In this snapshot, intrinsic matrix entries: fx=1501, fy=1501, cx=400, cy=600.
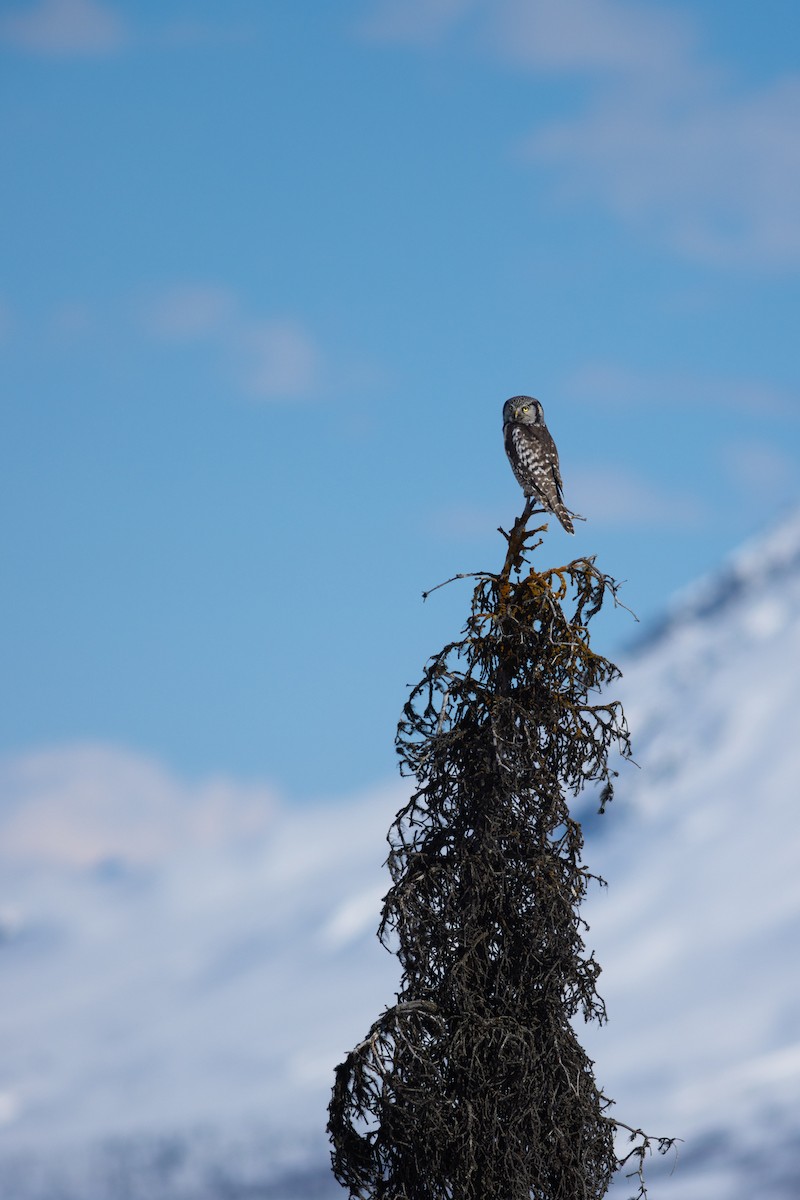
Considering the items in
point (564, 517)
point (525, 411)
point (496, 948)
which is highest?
point (525, 411)

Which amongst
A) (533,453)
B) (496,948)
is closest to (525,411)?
(533,453)

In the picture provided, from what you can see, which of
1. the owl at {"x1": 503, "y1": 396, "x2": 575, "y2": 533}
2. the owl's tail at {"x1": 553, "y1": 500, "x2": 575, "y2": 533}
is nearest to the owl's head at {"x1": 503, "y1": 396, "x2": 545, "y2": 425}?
the owl at {"x1": 503, "y1": 396, "x2": 575, "y2": 533}

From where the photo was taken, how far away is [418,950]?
13977 millimetres

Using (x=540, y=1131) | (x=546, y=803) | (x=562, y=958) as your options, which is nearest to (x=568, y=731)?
(x=546, y=803)

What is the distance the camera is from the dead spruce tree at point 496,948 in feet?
44.6

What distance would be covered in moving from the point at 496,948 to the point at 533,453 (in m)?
5.59

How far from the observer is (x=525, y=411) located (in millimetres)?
17453

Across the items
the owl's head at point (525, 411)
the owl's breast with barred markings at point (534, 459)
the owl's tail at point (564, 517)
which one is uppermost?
the owl's head at point (525, 411)

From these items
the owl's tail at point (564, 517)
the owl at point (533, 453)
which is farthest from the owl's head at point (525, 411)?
the owl's tail at point (564, 517)

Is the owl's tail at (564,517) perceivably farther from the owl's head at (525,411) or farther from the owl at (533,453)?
the owl's head at (525,411)

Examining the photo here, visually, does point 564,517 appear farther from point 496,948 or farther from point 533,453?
point 496,948

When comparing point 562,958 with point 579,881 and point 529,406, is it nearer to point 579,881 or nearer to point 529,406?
point 579,881

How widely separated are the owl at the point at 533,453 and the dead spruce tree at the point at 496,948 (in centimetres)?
168

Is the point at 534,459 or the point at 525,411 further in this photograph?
the point at 525,411
